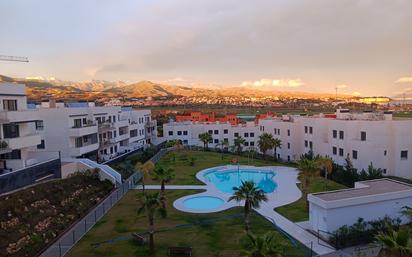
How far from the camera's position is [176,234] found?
950 inches

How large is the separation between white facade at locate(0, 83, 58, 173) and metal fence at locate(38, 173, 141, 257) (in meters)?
7.81

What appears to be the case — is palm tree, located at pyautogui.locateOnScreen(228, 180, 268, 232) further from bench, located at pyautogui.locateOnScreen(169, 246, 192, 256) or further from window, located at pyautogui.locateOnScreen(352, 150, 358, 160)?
window, located at pyautogui.locateOnScreen(352, 150, 358, 160)

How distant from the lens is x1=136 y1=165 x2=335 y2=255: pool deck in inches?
878

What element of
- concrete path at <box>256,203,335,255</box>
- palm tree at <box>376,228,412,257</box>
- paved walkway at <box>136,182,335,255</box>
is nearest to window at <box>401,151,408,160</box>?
paved walkway at <box>136,182,335,255</box>

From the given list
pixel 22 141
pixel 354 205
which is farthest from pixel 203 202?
pixel 22 141

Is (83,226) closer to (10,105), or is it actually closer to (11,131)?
(11,131)

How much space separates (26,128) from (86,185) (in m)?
8.02

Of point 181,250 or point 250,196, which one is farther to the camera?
point 250,196

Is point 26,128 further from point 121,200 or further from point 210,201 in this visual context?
point 210,201

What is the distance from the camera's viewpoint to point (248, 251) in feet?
47.9

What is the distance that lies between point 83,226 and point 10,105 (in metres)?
14.8

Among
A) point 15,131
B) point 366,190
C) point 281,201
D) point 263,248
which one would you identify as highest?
point 15,131

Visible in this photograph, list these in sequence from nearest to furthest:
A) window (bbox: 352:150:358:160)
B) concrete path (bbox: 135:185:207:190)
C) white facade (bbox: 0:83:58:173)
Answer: white facade (bbox: 0:83:58:173), concrete path (bbox: 135:185:207:190), window (bbox: 352:150:358:160)

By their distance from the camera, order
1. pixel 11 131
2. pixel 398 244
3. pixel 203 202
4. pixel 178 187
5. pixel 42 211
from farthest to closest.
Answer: pixel 178 187 → pixel 203 202 → pixel 11 131 → pixel 42 211 → pixel 398 244
